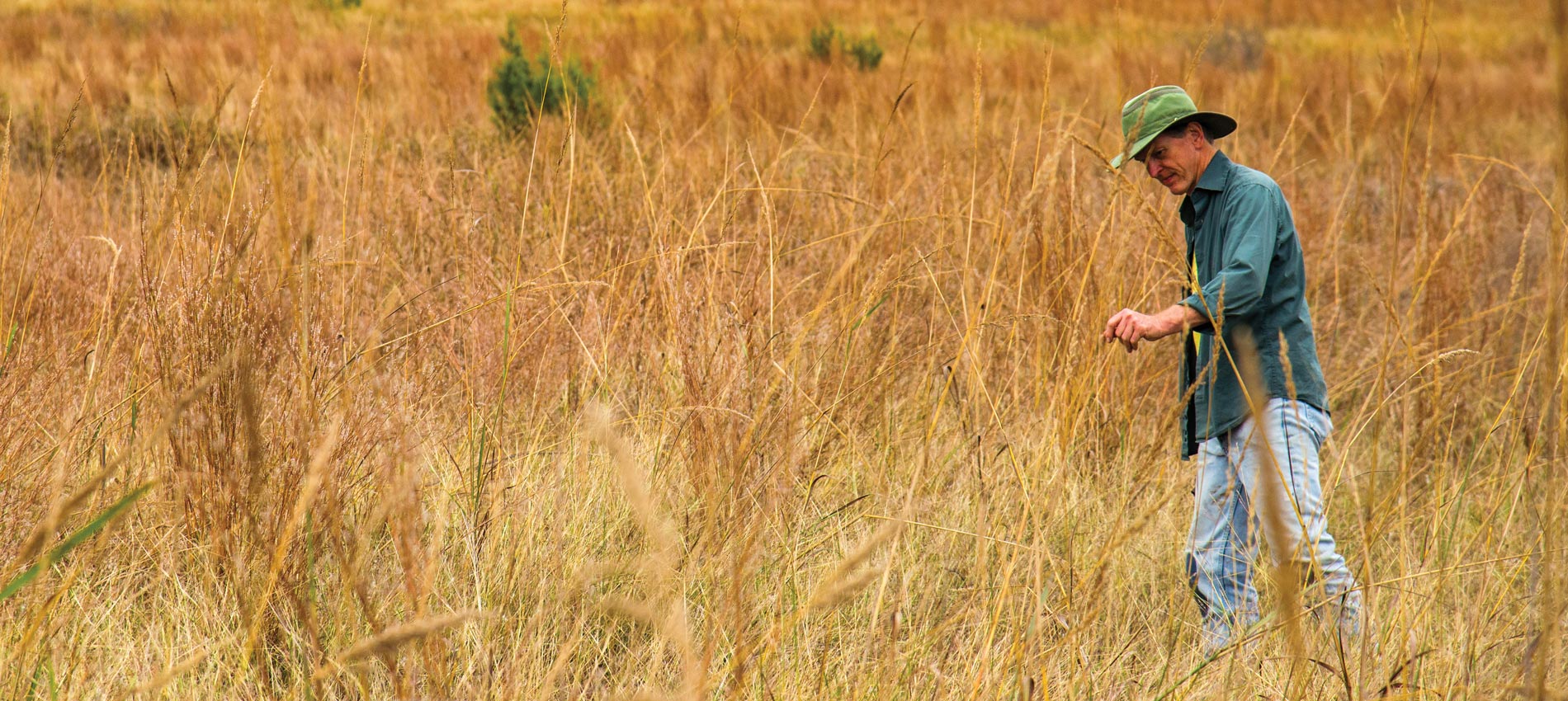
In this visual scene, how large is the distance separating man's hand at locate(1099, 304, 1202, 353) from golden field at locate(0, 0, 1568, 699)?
117 mm

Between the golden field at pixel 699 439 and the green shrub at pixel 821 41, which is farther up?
the golden field at pixel 699 439

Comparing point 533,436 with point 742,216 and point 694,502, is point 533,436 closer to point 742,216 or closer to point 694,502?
point 694,502

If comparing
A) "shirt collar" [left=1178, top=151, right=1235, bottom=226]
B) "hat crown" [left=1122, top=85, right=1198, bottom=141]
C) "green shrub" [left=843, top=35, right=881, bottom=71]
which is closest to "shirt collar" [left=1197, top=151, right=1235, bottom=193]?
"shirt collar" [left=1178, top=151, right=1235, bottom=226]

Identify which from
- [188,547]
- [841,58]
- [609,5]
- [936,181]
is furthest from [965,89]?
[188,547]

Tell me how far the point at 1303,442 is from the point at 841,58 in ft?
23.5

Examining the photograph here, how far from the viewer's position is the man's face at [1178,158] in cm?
208

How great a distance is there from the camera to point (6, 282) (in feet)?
8.43

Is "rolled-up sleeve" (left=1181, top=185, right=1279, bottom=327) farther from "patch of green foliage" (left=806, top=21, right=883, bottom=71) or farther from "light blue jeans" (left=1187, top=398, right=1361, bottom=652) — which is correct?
"patch of green foliage" (left=806, top=21, right=883, bottom=71)

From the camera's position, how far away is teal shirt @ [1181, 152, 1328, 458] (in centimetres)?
196

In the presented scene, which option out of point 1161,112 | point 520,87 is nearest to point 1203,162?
point 1161,112

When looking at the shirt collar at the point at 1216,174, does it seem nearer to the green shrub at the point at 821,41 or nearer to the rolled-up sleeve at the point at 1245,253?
the rolled-up sleeve at the point at 1245,253

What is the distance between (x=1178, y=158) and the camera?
209 cm

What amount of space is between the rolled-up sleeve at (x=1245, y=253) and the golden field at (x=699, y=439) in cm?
21

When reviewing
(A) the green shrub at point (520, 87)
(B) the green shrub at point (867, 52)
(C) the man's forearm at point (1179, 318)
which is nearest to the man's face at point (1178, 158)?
(C) the man's forearm at point (1179, 318)
